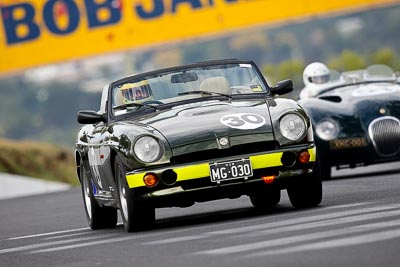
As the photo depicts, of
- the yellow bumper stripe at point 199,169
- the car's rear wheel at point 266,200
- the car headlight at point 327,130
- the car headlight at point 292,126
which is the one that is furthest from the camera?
the car headlight at point 327,130

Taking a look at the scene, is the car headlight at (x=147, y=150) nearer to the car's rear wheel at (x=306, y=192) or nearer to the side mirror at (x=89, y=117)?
the car's rear wheel at (x=306, y=192)

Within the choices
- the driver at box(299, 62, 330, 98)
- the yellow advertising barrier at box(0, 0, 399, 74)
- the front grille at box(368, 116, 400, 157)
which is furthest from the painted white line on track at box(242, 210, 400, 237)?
the yellow advertising barrier at box(0, 0, 399, 74)

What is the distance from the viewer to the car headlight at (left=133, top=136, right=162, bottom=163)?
37.2 feet

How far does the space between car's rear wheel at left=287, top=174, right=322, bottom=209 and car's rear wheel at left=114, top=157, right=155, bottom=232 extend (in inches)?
45.4

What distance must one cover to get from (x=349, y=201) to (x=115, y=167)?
1987mm

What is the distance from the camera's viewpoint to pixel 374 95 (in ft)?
55.7

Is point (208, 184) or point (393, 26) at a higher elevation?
point (208, 184)

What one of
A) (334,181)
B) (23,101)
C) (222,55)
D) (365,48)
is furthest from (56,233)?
(365,48)

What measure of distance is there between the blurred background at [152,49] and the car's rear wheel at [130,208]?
13.2 m

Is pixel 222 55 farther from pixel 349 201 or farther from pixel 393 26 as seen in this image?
pixel 349 201

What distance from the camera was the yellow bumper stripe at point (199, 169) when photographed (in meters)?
11.3

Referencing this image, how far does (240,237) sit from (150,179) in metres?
1.75

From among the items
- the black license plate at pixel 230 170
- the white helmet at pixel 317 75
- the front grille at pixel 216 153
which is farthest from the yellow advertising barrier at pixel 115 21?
the black license plate at pixel 230 170

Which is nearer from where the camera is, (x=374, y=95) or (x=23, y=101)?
(x=374, y=95)
